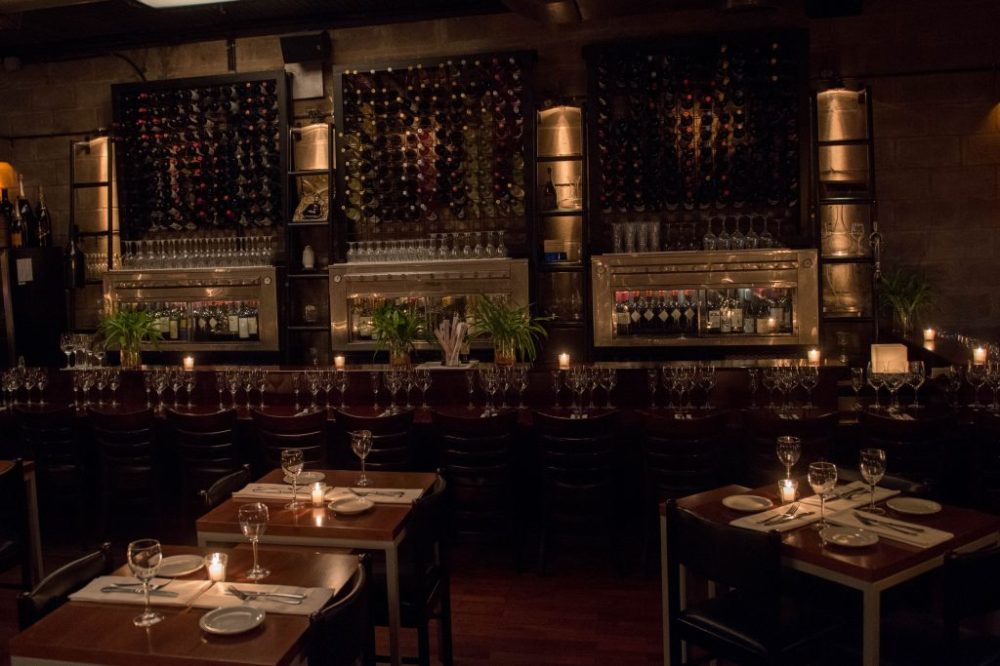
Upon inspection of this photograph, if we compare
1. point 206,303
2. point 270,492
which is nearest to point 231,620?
point 270,492

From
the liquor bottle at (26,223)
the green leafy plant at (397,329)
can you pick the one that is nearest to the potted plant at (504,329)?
the green leafy plant at (397,329)

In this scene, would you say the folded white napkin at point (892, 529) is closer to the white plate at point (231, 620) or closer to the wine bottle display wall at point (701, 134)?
the white plate at point (231, 620)

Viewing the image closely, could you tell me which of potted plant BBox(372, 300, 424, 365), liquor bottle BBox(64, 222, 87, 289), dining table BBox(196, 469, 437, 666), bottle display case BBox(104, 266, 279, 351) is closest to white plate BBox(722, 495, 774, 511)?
dining table BBox(196, 469, 437, 666)

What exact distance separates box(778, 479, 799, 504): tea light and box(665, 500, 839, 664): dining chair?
13.6 inches

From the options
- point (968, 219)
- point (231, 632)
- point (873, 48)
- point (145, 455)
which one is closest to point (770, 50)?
point (873, 48)

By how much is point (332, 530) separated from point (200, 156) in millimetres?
6142

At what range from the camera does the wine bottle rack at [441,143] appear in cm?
735

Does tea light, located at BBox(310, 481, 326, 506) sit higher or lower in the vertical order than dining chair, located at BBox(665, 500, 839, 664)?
higher

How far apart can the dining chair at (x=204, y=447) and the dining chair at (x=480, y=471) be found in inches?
47.6

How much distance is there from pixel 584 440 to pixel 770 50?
165 inches

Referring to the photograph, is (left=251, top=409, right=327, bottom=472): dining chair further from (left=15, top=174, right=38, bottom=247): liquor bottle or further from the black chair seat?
(left=15, top=174, right=38, bottom=247): liquor bottle

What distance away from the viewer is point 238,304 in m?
7.94

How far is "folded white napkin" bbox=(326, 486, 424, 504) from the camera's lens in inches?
126

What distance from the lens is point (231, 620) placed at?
2164 mm
